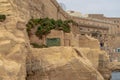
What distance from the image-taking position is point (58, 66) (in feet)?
61.8

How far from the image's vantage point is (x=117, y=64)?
63094mm

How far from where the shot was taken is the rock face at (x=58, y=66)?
18484mm

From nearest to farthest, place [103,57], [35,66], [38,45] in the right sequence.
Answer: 1. [35,66]
2. [38,45]
3. [103,57]

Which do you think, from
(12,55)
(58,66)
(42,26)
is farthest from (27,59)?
(42,26)

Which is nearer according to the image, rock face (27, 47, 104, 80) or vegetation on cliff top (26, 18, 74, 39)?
rock face (27, 47, 104, 80)

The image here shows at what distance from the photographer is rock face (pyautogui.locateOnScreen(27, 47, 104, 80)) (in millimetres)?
18484

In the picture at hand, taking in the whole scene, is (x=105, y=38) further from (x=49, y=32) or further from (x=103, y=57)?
(x=49, y=32)

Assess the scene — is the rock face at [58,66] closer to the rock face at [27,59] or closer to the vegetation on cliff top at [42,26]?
the rock face at [27,59]

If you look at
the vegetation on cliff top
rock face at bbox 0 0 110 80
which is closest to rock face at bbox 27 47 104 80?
rock face at bbox 0 0 110 80

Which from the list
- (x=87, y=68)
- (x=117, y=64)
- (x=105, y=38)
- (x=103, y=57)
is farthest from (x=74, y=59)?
(x=105, y=38)

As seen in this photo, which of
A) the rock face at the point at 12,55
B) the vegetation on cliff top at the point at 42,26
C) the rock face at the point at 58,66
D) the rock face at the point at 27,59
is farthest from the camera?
the vegetation on cliff top at the point at 42,26

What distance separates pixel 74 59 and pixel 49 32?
6368mm

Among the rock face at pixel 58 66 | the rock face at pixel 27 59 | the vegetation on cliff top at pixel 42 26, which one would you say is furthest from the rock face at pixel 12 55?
the vegetation on cliff top at pixel 42 26

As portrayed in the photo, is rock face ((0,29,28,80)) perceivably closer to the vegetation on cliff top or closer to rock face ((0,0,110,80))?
rock face ((0,0,110,80))
